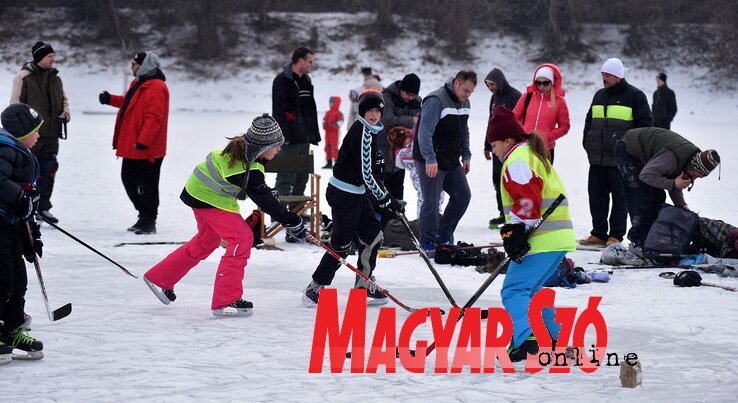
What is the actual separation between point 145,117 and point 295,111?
50.9 inches

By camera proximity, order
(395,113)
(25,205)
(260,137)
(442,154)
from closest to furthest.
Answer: (25,205), (260,137), (442,154), (395,113)

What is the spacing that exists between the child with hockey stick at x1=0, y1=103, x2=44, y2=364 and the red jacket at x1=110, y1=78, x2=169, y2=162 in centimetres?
386

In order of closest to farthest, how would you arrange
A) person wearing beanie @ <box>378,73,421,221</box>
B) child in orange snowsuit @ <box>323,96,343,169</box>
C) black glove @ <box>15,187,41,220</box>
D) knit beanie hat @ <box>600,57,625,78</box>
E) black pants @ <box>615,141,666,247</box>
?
black glove @ <box>15,187,41,220</box>
black pants @ <box>615,141,666,247</box>
knit beanie hat @ <box>600,57,625,78</box>
person wearing beanie @ <box>378,73,421,221</box>
child in orange snowsuit @ <box>323,96,343,169</box>

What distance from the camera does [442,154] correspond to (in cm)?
761

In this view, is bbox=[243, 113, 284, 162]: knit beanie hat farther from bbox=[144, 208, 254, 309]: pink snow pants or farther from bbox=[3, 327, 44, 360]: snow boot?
bbox=[3, 327, 44, 360]: snow boot

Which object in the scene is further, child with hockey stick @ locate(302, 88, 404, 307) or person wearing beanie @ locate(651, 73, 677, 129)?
person wearing beanie @ locate(651, 73, 677, 129)

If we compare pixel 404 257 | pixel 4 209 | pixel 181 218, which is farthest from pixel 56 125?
pixel 4 209

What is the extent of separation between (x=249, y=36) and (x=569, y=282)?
3645cm

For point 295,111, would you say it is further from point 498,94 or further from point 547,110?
point 547,110

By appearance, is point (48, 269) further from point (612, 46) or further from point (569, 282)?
point (612, 46)

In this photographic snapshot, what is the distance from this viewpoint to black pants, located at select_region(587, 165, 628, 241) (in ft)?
26.9

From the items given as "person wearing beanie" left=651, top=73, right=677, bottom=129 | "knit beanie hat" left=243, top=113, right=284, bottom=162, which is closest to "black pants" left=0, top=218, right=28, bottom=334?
"knit beanie hat" left=243, top=113, right=284, bottom=162

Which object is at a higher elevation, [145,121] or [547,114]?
[547,114]

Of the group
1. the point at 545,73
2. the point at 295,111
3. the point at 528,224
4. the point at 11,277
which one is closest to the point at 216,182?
the point at 11,277
